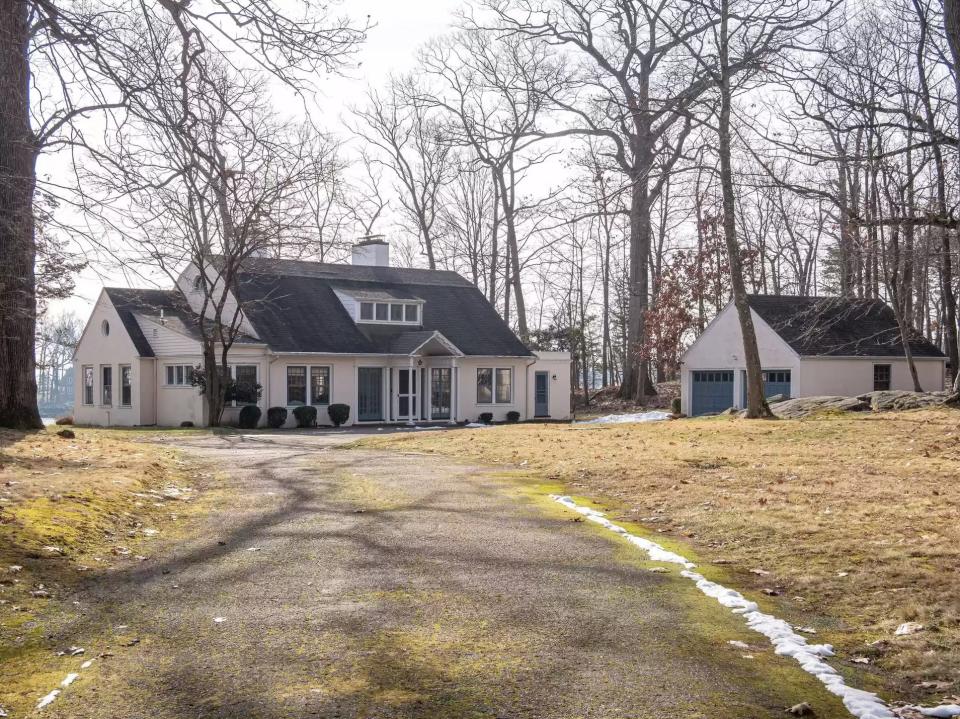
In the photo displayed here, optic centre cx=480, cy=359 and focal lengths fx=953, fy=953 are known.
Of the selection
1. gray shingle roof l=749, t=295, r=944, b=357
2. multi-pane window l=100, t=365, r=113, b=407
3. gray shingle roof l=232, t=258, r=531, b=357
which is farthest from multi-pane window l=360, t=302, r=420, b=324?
gray shingle roof l=749, t=295, r=944, b=357

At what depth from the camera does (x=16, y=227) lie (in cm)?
1106

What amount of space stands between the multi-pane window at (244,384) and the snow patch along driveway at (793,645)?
24842mm

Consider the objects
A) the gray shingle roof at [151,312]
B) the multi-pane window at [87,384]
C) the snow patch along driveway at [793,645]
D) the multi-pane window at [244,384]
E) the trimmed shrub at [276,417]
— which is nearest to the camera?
the snow patch along driveway at [793,645]

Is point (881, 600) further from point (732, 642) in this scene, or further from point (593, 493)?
point (593, 493)

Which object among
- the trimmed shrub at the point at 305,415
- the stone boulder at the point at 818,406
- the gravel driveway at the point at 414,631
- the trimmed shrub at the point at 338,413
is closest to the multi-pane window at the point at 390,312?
the trimmed shrub at the point at 338,413

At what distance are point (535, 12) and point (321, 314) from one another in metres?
14.2

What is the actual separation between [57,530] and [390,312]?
29618mm

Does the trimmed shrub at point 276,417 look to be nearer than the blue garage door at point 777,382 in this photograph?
Yes

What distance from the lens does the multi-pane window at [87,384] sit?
35.9 m

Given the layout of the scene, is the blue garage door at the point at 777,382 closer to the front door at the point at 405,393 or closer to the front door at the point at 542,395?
the front door at the point at 542,395

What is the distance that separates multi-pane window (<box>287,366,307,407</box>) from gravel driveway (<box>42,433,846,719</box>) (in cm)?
2404

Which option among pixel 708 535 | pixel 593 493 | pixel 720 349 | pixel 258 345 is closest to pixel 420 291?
pixel 258 345

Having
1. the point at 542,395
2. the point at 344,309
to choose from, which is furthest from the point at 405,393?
the point at 542,395

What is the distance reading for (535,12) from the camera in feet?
84.3
